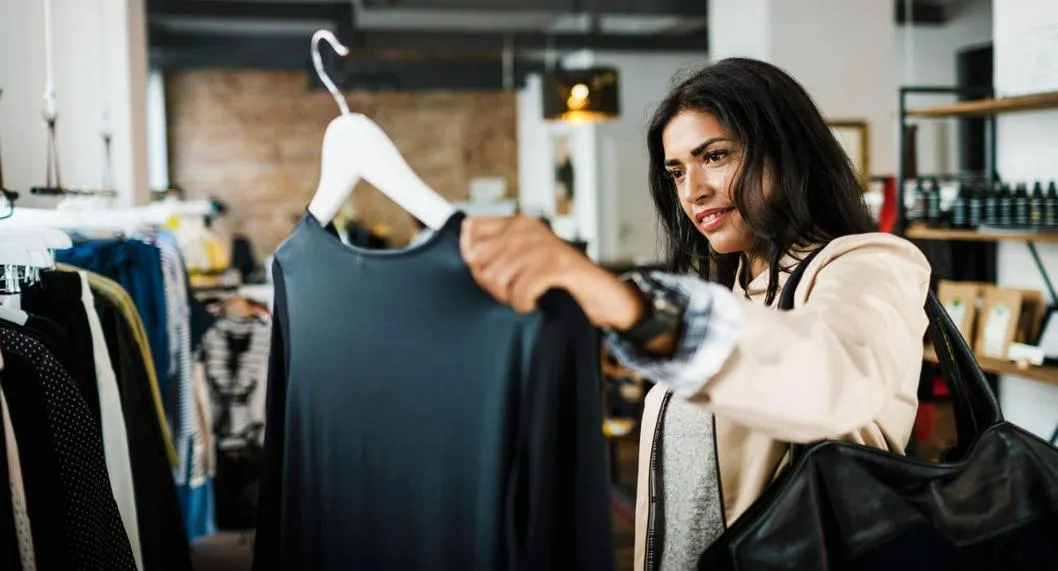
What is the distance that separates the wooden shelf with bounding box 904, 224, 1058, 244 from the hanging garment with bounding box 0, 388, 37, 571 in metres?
3.05

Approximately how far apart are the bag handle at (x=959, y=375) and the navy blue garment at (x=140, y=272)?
6.83 ft

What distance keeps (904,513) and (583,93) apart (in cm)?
541

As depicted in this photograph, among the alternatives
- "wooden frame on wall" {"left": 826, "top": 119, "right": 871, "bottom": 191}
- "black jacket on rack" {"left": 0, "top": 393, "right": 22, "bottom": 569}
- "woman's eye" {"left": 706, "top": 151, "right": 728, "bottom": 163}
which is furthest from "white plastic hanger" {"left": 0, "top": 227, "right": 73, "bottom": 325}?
"wooden frame on wall" {"left": 826, "top": 119, "right": 871, "bottom": 191}

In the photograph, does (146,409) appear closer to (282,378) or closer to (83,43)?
(282,378)

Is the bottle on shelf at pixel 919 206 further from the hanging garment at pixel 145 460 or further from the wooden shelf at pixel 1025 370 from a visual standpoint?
the hanging garment at pixel 145 460

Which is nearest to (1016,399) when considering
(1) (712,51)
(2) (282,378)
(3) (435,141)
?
(2) (282,378)

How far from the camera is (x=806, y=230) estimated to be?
4.27ft

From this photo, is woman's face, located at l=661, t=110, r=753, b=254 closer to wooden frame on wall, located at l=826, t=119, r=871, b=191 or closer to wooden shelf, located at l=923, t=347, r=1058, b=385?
wooden shelf, located at l=923, t=347, r=1058, b=385

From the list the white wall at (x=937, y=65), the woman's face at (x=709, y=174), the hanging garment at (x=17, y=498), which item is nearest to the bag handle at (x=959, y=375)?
the woman's face at (x=709, y=174)

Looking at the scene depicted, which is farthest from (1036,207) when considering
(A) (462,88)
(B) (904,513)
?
(A) (462,88)

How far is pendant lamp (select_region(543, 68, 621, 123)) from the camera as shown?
624 centimetres

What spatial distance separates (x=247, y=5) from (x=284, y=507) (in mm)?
7686

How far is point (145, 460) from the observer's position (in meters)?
2.03

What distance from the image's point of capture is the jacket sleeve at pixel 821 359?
35.2 inches
